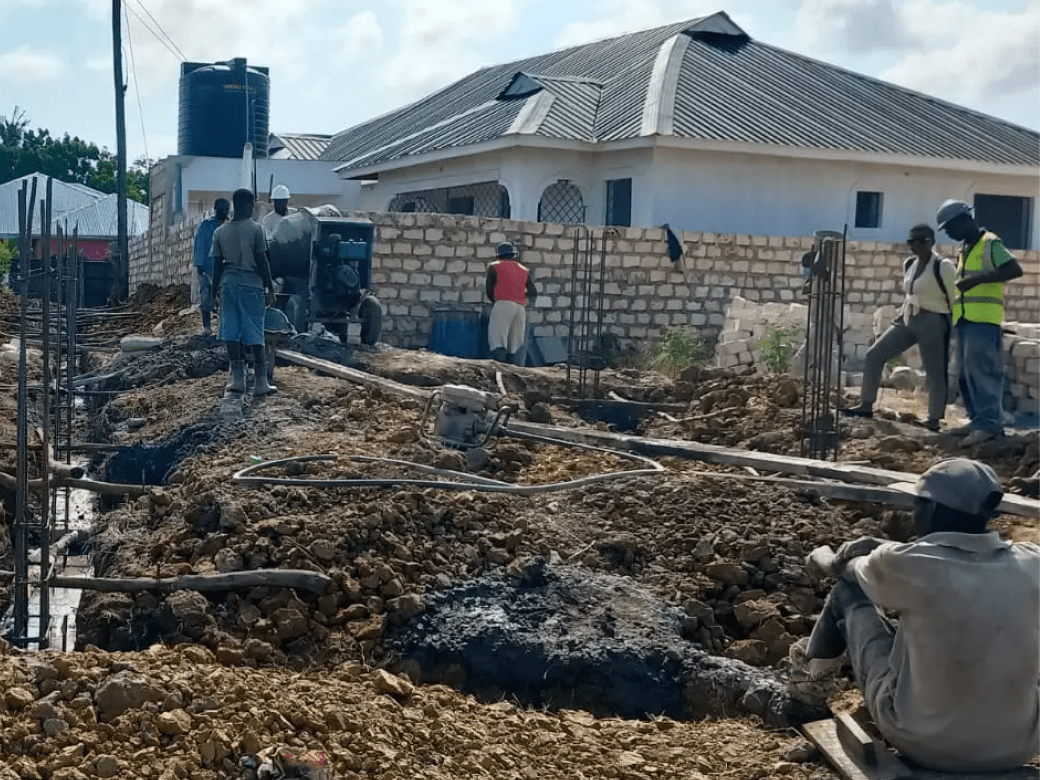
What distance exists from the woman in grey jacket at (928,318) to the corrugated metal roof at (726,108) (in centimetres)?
950

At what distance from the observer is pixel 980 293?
834 centimetres

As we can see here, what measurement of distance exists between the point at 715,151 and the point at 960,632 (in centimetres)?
1589

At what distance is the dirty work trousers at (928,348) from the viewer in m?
8.79

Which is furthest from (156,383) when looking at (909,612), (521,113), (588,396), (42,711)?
(521,113)

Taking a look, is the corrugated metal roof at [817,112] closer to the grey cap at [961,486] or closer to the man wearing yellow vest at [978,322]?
the man wearing yellow vest at [978,322]

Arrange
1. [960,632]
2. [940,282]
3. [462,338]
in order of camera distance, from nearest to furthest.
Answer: [960,632]
[940,282]
[462,338]

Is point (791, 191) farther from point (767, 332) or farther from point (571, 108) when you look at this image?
point (767, 332)

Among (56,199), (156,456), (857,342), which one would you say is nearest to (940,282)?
(857,342)

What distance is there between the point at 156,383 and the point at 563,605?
6686mm

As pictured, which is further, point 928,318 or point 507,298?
point 507,298

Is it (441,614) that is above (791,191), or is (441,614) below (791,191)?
below

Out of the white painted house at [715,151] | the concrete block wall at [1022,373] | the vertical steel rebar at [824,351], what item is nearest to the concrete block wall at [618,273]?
the white painted house at [715,151]

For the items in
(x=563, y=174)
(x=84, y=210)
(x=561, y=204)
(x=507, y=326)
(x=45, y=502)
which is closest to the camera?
(x=45, y=502)

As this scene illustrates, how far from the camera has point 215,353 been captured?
11.9 metres
